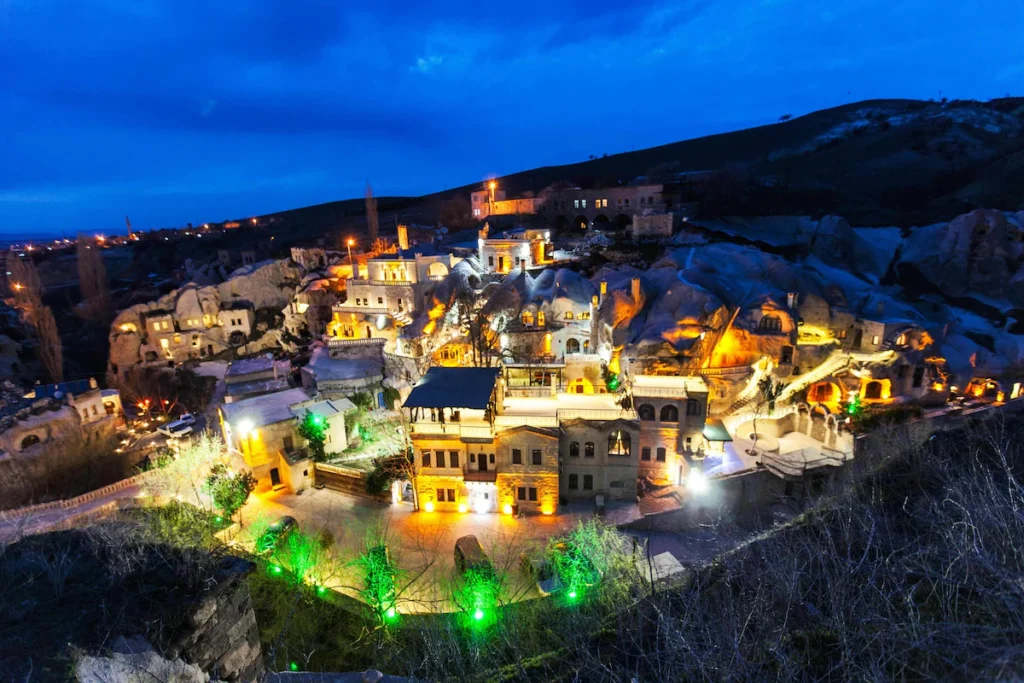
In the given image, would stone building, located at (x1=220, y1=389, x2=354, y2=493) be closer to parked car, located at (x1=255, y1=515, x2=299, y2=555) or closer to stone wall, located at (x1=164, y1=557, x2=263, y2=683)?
parked car, located at (x1=255, y1=515, x2=299, y2=555)

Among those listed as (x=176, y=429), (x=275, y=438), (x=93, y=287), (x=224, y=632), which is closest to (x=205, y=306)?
(x=93, y=287)

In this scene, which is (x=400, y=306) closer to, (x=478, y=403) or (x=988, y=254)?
(x=478, y=403)

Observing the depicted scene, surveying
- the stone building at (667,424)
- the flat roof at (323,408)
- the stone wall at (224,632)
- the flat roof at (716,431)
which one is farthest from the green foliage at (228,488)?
the flat roof at (716,431)

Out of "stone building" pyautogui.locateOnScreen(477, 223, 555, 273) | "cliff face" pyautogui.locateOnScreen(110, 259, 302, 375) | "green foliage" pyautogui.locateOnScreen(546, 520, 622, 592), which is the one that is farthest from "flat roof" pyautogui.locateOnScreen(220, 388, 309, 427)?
"cliff face" pyautogui.locateOnScreen(110, 259, 302, 375)

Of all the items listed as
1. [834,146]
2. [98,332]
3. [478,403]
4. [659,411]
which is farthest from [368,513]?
[834,146]

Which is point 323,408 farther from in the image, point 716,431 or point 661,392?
point 716,431

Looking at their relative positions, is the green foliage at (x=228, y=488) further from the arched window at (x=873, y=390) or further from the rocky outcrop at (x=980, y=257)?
the rocky outcrop at (x=980, y=257)
